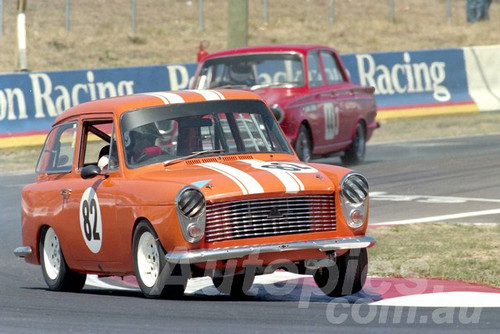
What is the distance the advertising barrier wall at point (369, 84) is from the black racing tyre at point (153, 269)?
45.7 ft

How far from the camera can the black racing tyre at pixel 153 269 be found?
8820 mm

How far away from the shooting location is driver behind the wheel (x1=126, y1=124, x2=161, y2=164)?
9773 mm

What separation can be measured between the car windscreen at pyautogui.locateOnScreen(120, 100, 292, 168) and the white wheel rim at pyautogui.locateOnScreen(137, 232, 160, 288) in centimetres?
83

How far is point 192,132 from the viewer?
393 inches

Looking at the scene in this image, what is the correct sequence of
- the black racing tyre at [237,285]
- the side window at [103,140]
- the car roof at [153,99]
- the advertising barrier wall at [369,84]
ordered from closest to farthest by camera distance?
the black racing tyre at [237,285], the side window at [103,140], the car roof at [153,99], the advertising barrier wall at [369,84]

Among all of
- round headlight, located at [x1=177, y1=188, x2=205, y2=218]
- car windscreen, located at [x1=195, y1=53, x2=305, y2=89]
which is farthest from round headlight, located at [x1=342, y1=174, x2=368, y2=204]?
car windscreen, located at [x1=195, y1=53, x2=305, y2=89]

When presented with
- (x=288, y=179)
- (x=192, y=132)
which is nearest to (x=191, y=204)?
(x=288, y=179)

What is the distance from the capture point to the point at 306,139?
18250 millimetres

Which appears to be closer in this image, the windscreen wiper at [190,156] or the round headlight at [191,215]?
the round headlight at [191,215]

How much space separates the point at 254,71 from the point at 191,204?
9.80 meters

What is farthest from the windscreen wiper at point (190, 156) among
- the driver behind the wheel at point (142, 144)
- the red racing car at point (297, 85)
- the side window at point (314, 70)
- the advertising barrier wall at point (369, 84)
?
the advertising barrier wall at point (369, 84)

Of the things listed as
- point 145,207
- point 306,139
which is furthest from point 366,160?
point 145,207

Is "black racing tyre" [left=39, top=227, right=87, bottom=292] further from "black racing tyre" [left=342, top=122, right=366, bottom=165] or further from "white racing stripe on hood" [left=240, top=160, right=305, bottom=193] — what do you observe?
"black racing tyre" [left=342, top=122, right=366, bottom=165]

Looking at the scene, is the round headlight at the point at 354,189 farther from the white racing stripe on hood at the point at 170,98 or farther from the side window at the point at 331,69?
the side window at the point at 331,69
